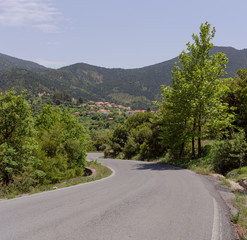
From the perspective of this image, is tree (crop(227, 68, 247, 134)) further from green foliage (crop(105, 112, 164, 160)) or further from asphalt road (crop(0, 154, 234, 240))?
asphalt road (crop(0, 154, 234, 240))

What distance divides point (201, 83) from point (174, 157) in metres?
9.98

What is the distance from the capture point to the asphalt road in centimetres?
473

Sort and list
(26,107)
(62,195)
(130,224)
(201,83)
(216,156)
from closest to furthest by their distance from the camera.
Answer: (130,224)
(62,195)
(26,107)
(216,156)
(201,83)

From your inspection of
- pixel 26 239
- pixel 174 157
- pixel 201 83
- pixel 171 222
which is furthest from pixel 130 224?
pixel 174 157

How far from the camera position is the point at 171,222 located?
564cm

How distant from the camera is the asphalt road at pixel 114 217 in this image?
4.73m

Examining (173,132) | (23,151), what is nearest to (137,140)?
(173,132)

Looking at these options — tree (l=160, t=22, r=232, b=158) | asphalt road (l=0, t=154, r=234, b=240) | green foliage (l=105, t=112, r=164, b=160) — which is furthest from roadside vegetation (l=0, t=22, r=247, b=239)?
green foliage (l=105, t=112, r=164, b=160)

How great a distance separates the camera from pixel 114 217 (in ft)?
19.1

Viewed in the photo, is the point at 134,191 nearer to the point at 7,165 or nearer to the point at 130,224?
the point at 130,224

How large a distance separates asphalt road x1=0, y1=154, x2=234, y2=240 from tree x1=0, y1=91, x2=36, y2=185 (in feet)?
12.9

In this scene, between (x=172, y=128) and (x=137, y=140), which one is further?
(x=137, y=140)

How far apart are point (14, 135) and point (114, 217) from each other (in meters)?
8.35

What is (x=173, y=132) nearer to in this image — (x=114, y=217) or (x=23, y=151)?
(x=23, y=151)
